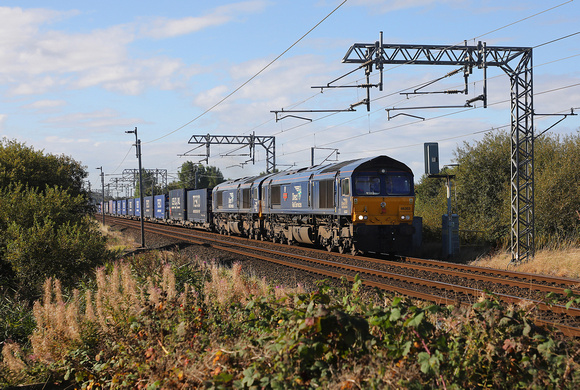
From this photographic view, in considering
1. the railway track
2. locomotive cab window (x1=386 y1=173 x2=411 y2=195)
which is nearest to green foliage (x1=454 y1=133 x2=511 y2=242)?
locomotive cab window (x1=386 y1=173 x2=411 y2=195)

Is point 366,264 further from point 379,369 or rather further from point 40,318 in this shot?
point 379,369

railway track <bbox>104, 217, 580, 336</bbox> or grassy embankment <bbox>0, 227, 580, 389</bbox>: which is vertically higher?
grassy embankment <bbox>0, 227, 580, 389</bbox>

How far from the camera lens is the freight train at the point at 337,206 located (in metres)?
18.0

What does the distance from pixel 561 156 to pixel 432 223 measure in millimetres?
6463

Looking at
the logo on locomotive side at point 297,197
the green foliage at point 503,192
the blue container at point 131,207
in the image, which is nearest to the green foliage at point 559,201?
the green foliage at point 503,192

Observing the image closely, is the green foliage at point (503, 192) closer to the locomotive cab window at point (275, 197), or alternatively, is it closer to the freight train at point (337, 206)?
the freight train at point (337, 206)

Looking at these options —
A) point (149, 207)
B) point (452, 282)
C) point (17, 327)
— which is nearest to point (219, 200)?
point (149, 207)

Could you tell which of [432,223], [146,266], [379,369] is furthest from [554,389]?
[432,223]

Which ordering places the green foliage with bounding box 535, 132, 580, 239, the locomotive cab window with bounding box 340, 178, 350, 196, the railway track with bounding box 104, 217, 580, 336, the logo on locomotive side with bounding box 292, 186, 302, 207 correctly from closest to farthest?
the railway track with bounding box 104, 217, 580, 336 → the locomotive cab window with bounding box 340, 178, 350, 196 → the green foliage with bounding box 535, 132, 580, 239 → the logo on locomotive side with bounding box 292, 186, 302, 207

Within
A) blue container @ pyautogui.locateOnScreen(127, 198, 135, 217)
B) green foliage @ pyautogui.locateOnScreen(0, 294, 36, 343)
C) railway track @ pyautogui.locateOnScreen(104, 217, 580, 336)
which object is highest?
blue container @ pyautogui.locateOnScreen(127, 198, 135, 217)

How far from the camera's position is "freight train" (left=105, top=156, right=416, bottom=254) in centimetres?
1805

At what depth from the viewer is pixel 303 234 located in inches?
869

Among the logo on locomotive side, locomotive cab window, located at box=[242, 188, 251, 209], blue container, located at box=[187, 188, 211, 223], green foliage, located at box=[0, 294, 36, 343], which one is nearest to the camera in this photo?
green foliage, located at box=[0, 294, 36, 343]

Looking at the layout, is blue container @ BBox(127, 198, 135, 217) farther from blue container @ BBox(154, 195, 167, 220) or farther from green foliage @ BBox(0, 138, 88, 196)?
green foliage @ BBox(0, 138, 88, 196)
